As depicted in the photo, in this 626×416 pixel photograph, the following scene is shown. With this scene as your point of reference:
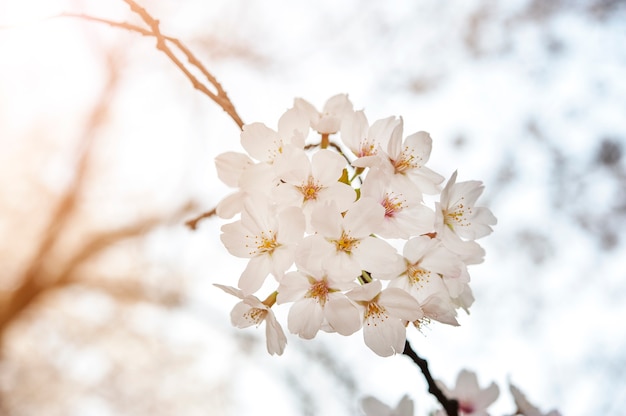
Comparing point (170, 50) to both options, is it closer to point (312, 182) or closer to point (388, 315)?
point (312, 182)

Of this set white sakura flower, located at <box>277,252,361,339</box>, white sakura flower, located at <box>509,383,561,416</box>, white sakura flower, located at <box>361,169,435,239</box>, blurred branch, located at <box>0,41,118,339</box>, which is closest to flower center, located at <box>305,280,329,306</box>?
white sakura flower, located at <box>277,252,361,339</box>

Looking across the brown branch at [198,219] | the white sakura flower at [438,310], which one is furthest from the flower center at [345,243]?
the brown branch at [198,219]

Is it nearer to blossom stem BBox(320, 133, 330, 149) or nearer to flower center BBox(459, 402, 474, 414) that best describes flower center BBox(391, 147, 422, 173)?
blossom stem BBox(320, 133, 330, 149)

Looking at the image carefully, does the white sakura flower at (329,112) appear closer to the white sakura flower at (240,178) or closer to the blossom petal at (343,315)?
the white sakura flower at (240,178)

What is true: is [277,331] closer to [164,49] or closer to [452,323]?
[452,323]

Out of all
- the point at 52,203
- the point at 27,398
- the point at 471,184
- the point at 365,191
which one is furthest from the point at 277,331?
the point at 27,398

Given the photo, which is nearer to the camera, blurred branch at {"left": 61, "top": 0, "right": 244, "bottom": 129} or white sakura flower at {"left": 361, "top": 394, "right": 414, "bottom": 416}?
blurred branch at {"left": 61, "top": 0, "right": 244, "bottom": 129}
